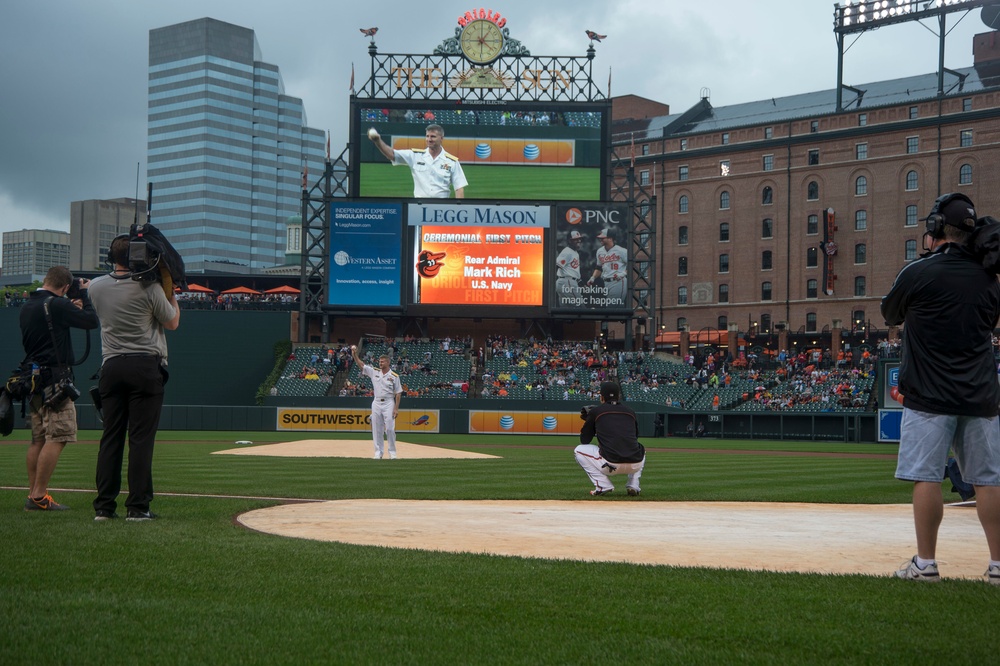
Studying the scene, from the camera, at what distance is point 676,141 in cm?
8731

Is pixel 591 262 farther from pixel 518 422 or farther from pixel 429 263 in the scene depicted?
pixel 518 422

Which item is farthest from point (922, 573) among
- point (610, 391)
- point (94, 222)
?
point (94, 222)

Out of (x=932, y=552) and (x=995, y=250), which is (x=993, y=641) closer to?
(x=932, y=552)

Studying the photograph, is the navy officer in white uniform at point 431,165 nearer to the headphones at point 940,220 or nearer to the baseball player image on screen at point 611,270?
the baseball player image on screen at point 611,270

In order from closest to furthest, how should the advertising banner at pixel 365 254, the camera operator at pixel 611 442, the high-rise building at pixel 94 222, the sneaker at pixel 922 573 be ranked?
the sneaker at pixel 922 573
the camera operator at pixel 611 442
the advertising banner at pixel 365 254
the high-rise building at pixel 94 222

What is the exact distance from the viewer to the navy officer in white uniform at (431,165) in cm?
5438

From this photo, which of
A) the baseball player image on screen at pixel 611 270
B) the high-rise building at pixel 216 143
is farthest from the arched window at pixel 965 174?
the high-rise building at pixel 216 143

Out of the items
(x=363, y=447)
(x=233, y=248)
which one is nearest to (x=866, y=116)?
(x=363, y=447)

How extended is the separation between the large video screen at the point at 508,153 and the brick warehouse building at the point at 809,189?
69.5 feet

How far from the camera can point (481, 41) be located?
5803 cm

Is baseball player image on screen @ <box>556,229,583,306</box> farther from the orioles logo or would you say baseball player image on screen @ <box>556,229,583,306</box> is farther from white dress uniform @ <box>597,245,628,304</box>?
the orioles logo

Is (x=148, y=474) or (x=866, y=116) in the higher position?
(x=866, y=116)

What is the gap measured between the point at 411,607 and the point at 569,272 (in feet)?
161

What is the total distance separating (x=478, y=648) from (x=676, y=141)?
3380 inches
